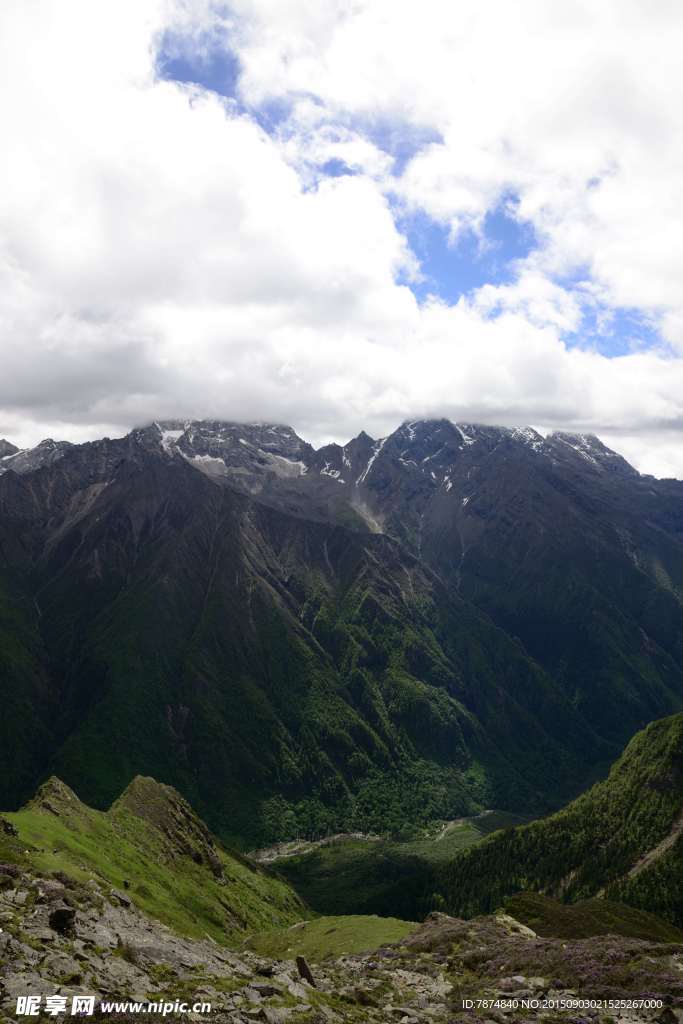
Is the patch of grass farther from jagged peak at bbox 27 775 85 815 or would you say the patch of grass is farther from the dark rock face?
the dark rock face

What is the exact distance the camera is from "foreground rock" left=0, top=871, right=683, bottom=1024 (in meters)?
45.2

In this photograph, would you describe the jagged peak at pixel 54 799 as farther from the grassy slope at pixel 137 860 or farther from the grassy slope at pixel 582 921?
the grassy slope at pixel 582 921

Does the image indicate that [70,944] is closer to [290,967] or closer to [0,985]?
[0,985]

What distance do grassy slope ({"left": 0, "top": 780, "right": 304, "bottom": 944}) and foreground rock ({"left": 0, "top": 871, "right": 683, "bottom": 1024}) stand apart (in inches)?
1295

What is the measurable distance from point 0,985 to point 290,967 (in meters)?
35.6

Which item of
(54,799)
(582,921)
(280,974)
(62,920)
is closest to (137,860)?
(54,799)

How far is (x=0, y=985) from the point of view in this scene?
40.5m

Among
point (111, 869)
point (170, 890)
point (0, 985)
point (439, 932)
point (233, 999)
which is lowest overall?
point (170, 890)

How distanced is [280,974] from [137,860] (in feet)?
358

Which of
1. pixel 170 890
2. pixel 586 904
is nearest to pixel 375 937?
pixel 170 890

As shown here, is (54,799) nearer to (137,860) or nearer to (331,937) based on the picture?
(137,860)

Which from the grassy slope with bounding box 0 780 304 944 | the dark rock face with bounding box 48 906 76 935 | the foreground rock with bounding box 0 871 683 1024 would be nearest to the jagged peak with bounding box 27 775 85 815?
the grassy slope with bounding box 0 780 304 944

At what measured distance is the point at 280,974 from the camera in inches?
2393

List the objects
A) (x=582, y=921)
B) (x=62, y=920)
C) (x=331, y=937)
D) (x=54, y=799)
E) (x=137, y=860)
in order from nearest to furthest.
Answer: (x=62, y=920) < (x=582, y=921) < (x=331, y=937) < (x=137, y=860) < (x=54, y=799)
